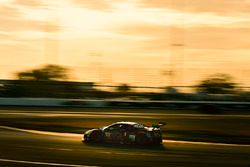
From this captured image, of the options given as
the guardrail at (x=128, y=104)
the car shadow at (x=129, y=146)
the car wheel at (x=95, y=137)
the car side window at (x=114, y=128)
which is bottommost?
the car shadow at (x=129, y=146)

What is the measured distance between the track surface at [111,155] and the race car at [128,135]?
542 millimetres

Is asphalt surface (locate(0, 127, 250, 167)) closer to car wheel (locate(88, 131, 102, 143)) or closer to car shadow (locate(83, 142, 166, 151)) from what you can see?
car shadow (locate(83, 142, 166, 151))

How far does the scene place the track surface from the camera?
638 inches

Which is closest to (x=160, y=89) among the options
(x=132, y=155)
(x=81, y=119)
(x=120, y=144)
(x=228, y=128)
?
(x=81, y=119)

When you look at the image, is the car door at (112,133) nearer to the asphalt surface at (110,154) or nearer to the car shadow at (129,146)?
the car shadow at (129,146)

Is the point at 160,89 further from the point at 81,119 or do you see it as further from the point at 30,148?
the point at 30,148

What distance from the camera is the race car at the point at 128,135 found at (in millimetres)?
21844

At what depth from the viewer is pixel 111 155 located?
1812 centimetres

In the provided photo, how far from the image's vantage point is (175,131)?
98.1ft

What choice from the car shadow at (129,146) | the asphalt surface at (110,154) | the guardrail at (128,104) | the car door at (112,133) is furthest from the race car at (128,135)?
the guardrail at (128,104)

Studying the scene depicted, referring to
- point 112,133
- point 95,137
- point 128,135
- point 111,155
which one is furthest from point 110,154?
point 95,137

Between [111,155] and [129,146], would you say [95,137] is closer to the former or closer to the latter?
[129,146]

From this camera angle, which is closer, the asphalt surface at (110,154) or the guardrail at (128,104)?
the asphalt surface at (110,154)

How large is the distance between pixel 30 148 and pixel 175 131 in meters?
11.5
